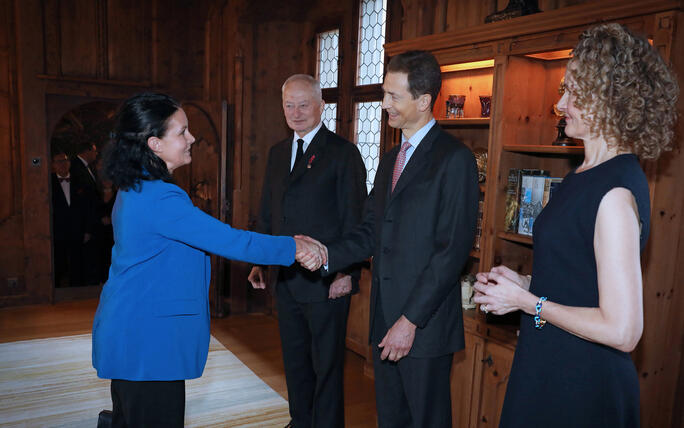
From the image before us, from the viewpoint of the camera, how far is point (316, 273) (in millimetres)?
2744

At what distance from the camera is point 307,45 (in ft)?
17.7

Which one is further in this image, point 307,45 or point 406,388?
point 307,45

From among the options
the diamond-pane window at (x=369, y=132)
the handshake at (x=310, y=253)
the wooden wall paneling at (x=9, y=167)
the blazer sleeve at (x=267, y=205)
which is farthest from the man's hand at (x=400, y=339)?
the wooden wall paneling at (x=9, y=167)

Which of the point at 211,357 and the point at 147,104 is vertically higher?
the point at 147,104

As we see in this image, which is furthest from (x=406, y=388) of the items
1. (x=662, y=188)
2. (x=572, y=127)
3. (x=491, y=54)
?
(x=491, y=54)

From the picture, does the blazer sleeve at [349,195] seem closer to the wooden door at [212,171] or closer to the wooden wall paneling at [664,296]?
the wooden wall paneling at [664,296]

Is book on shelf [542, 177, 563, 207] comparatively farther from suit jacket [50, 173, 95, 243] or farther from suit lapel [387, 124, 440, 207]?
suit jacket [50, 173, 95, 243]

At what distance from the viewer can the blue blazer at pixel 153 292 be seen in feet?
6.20

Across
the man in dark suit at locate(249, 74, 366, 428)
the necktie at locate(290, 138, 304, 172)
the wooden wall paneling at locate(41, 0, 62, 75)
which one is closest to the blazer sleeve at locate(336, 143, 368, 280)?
the man in dark suit at locate(249, 74, 366, 428)

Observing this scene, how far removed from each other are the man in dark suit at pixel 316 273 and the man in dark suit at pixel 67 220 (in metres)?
4.07

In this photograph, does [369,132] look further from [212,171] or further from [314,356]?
[314,356]

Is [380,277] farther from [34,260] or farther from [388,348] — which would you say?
[34,260]

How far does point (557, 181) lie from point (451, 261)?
1.05m

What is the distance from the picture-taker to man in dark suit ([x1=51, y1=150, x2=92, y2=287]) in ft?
19.8
